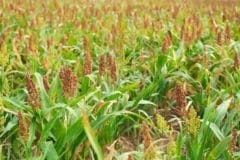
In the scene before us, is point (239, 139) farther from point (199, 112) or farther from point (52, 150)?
point (52, 150)

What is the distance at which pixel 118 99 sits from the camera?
2990 millimetres

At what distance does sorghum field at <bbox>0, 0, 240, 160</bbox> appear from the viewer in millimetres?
2261

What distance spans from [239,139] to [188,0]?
977cm

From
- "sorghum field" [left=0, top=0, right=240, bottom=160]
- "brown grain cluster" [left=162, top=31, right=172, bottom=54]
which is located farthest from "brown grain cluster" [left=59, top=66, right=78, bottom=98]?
"brown grain cluster" [left=162, top=31, right=172, bottom=54]

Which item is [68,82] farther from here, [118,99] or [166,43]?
[166,43]

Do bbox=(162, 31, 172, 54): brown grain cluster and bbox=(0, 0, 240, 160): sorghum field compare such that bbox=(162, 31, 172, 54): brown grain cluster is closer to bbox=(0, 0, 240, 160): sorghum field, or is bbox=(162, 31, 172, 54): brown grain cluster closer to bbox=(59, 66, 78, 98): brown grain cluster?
bbox=(0, 0, 240, 160): sorghum field

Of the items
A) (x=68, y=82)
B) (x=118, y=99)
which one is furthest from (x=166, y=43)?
(x=68, y=82)

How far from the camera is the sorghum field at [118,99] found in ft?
7.42

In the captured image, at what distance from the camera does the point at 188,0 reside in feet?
39.6

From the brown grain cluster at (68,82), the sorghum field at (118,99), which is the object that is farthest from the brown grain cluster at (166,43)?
Result: the brown grain cluster at (68,82)

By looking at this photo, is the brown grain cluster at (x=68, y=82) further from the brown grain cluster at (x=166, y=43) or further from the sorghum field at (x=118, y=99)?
the brown grain cluster at (x=166, y=43)

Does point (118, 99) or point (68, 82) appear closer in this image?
point (68, 82)

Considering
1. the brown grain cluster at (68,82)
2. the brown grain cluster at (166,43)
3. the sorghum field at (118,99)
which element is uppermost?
the brown grain cluster at (68,82)

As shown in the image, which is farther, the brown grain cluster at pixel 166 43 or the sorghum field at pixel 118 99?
the brown grain cluster at pixel 166 43
